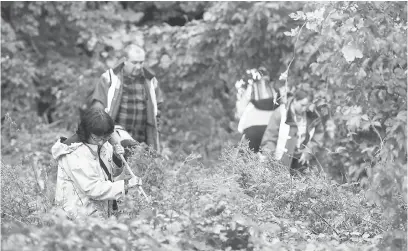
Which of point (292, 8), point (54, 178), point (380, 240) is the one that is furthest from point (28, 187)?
point (292, 8)

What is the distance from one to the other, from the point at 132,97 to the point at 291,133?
4.81 ft

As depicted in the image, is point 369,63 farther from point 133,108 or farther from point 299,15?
point 133,108

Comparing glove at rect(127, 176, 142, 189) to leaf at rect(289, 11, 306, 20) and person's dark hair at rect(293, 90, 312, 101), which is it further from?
person's dark hair at rect(293, 90, 312, 101)

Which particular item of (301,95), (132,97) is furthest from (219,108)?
(132,97)

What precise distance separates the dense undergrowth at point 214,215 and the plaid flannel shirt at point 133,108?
98cm

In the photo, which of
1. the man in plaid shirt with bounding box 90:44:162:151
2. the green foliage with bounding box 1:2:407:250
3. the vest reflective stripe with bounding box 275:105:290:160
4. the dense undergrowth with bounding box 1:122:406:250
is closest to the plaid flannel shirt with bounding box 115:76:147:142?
the man in plaid shirt with bounding box 90:44:162:151

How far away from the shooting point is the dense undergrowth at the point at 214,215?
13.3 feet

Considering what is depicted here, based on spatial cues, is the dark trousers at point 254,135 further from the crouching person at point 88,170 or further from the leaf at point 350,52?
the crouching person at point 88,170

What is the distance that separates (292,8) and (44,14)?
3.84 m

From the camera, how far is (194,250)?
14.3 feet

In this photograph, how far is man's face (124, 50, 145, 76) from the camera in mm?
7871

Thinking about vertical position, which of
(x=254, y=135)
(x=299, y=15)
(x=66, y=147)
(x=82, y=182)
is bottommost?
(x=254, y=135)

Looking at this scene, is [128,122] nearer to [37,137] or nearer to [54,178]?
[54,178]

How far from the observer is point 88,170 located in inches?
210
